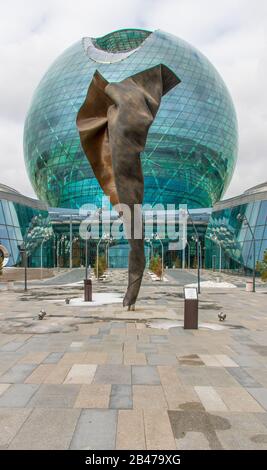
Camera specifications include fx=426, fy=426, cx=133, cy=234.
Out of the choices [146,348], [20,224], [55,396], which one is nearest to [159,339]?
[146,348]

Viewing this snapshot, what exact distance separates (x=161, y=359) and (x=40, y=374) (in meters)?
3.13

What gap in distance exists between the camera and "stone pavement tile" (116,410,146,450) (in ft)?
18.9

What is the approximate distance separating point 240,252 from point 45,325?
188 feet

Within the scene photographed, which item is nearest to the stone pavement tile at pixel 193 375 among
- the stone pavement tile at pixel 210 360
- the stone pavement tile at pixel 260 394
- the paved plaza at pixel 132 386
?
the paved plaza at pixel 132 386

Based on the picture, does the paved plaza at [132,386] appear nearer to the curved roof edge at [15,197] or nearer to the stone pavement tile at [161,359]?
the stone pavement tile at [161,359]

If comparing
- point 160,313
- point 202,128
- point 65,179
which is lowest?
point 160,313

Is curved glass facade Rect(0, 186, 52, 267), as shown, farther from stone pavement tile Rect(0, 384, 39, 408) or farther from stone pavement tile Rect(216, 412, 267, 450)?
stone pavement tile Rect(216, 412, 267, 450)

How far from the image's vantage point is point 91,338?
536 inches

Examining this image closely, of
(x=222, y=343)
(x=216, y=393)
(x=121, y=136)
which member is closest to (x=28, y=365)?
(x=216, y=393)

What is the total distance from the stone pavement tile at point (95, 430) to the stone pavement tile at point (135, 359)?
3.34 meters

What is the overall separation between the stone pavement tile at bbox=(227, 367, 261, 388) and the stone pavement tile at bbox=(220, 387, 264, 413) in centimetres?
40

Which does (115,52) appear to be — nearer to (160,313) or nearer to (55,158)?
(55,158)

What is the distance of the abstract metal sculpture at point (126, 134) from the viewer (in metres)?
17.5

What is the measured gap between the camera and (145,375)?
9.33 m
